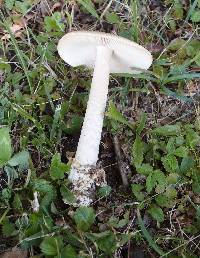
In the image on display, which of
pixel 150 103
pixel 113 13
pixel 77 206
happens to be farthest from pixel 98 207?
pixel 113 13

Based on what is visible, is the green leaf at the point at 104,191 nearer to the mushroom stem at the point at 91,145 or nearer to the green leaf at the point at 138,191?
the mushroom stem at the point at 91,145

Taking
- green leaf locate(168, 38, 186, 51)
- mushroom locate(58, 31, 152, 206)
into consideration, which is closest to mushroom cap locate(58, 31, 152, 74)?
mushroom locate(58, 31, 152, 206)

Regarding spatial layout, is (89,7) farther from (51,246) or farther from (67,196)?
(51,246)

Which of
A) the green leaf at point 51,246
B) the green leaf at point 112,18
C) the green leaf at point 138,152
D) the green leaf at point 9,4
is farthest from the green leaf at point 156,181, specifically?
the green leaf at point 9,4

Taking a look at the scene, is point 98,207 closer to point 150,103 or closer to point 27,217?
point 27,217

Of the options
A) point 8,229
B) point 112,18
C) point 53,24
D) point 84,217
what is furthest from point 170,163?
point 53,24
